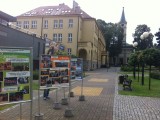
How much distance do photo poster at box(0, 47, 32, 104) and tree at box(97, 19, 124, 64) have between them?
89397 millimetres

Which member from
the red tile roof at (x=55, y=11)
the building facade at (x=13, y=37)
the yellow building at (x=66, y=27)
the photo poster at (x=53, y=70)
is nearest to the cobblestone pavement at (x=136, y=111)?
the photo poster at (x=53, y=70)

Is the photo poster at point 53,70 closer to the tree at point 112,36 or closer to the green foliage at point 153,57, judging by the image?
the green foliage at point 153,57

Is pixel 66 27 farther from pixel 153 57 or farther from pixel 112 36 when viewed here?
pixel 153 57

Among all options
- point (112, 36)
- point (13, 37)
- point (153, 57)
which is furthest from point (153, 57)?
point (112, 36)

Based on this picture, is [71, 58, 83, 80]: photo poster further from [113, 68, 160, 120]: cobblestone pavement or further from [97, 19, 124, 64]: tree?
[97, 19, 124, 64]: tree

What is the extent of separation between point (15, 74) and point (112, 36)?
9355 centimetres

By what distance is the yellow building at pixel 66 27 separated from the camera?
200ft

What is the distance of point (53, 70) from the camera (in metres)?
10.3

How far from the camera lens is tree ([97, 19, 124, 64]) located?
97.6m

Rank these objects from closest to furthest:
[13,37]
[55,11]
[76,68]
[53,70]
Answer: [53,70]
[76,68]
[13,37]
[55,11]

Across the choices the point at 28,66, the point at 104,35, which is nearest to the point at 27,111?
the point at 28,66

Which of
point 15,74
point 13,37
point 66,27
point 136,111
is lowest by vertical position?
point 136,111

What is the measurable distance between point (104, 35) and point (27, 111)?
89.1 m

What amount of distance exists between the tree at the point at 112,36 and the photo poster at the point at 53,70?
282ft
